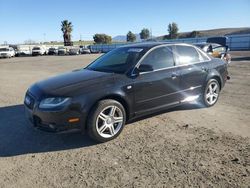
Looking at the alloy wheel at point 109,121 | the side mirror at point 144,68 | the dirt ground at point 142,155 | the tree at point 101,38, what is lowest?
the dirt ground at point 142,155

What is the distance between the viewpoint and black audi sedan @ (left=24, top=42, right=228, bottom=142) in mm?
4582

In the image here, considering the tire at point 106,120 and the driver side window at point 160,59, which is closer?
the tire at point 106,120

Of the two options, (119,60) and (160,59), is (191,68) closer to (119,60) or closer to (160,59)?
(160,59)

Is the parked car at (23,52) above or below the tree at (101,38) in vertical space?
below

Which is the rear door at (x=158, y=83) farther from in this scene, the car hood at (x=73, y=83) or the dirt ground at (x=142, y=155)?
the car hood at (x=73, y=83)

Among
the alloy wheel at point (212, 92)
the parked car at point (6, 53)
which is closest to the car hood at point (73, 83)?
the alloy wheel at point (212, 92)

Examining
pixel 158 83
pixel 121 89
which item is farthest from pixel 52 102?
pixel 158 83

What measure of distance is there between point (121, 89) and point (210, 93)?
2.85 meters

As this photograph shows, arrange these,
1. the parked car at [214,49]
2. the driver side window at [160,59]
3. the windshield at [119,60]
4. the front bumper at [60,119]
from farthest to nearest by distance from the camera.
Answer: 1. the parked car at [214,49]
2. the driver side window at [160,59]
3. the windshield at [119,60]
4. the front bumper at [60,119]

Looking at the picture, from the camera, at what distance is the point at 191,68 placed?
620cm

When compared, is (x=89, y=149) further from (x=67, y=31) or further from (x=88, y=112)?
(x=67, y=31)

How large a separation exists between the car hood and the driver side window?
0.87 m

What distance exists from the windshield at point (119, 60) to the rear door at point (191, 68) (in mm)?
974

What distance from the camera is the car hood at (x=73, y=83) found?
4.69m
